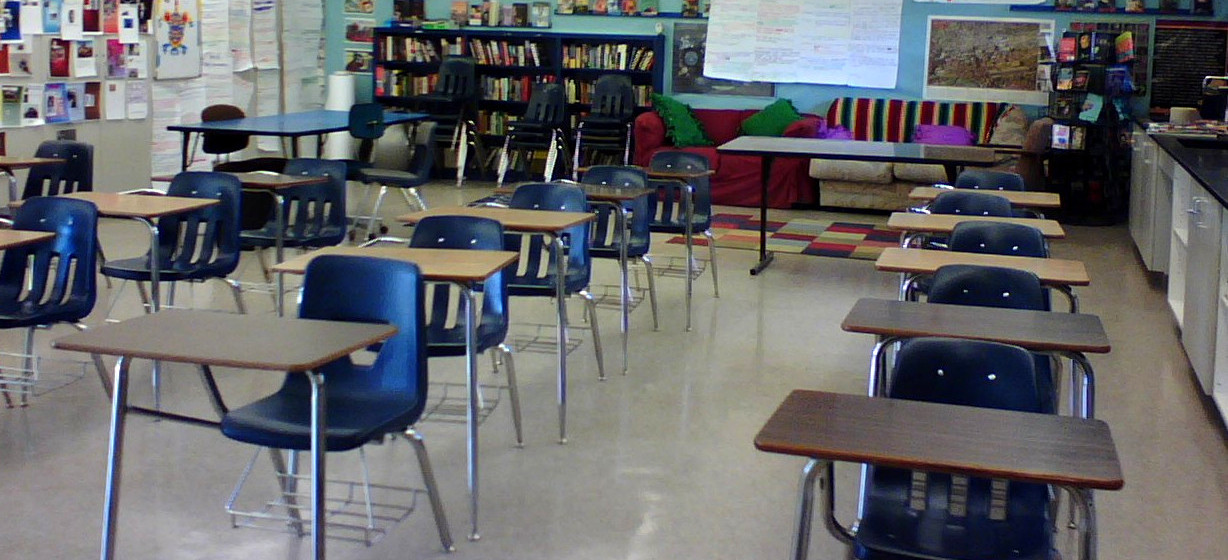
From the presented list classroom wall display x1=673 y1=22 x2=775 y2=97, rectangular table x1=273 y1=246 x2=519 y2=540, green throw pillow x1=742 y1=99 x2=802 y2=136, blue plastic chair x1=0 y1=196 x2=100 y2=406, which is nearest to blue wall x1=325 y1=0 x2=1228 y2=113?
classroom wall display x1=673 y1=22 x2=775 y2=97

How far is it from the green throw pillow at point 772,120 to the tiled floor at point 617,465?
17.1 ft

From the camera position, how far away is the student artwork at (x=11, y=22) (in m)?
9.12

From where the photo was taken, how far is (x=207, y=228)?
19.5 ft

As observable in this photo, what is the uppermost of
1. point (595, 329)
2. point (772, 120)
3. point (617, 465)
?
point (772, 120)

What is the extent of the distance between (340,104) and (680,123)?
350 centimetres

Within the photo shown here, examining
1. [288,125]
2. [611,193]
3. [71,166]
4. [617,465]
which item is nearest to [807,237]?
[288,125]

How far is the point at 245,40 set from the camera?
39.2 ft

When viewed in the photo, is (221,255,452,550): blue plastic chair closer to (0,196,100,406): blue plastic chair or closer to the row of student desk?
the row of student desk

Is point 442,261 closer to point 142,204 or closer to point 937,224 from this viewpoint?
point 142,204

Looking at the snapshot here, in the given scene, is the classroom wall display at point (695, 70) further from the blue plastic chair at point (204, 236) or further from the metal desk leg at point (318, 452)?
the metal desk leg at point (318, 452)

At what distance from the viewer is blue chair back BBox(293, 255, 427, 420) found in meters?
3.47

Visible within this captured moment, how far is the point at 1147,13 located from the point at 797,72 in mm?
3030

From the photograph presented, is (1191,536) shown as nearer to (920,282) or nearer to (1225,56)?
(920,282)

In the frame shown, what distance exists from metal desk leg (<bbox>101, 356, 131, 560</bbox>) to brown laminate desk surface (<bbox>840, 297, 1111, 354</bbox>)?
5.96ft
